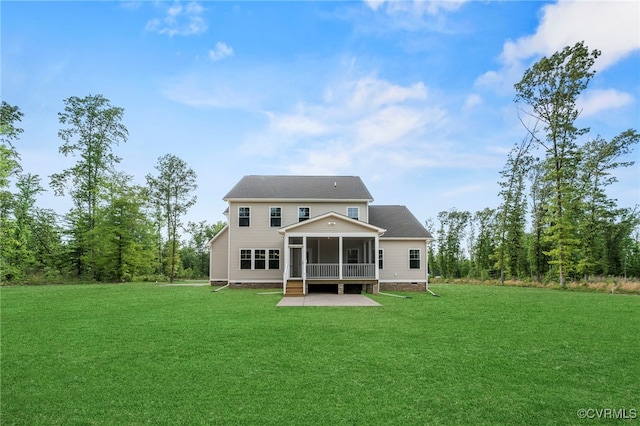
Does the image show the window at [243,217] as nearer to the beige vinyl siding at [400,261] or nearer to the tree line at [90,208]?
the beige vinyl siding at [400,261]

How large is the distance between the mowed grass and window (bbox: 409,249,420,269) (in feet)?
32.6

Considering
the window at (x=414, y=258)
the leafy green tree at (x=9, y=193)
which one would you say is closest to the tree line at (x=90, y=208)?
the leafy green tree at (x=9, y=193)

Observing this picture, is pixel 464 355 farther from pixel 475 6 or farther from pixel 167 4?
pixel 167 4

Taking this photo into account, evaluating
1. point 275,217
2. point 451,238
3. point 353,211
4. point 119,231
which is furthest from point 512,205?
point 119,231

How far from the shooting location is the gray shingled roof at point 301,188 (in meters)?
21.8

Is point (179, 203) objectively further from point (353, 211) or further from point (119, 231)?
point (353, 211)

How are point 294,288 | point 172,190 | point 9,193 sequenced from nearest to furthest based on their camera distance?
point 294,288, point 9,193, point 172,190

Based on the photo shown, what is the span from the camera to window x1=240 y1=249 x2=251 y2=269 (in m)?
21.5

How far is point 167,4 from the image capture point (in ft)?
41.4

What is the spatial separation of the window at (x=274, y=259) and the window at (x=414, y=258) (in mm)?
8021

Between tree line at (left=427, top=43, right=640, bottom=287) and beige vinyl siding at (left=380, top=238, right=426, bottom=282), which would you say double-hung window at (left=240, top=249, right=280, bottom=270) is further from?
tree line at (left=427, top=43, right=640, bottom=287)

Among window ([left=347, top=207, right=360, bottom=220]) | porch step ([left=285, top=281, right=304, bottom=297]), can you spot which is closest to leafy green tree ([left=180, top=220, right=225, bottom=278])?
window ([left=347, top=207, right=360, bottom=220])

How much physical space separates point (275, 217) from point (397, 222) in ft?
25.5

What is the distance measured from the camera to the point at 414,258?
2094 cm
